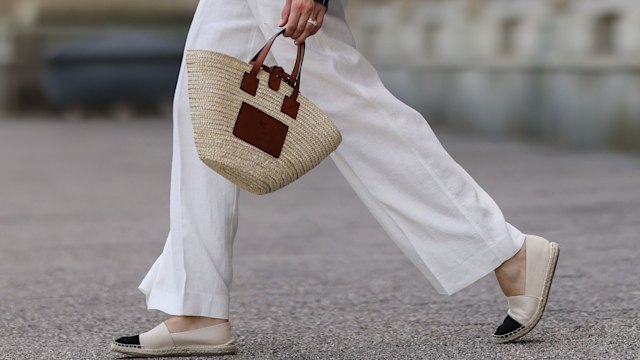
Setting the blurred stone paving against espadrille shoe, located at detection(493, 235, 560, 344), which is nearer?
espadrille shoe, located at detection(493, 235, 560, 344)

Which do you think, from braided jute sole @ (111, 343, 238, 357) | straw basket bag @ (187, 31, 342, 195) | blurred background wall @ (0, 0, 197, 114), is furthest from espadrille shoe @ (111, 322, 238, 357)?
blurred background wall @ (0, 0, 197, 114)

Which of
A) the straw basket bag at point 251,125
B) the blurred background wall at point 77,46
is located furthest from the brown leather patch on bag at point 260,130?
the blurred background wall at point 77,46

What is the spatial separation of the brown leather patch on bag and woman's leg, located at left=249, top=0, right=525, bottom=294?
0.25 m

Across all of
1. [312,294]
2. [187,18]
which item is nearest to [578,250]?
[312,294]

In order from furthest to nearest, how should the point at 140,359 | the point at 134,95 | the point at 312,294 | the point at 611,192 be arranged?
the point at 134,95, the point at 611,192, the point at 312,294, the point at 140,359

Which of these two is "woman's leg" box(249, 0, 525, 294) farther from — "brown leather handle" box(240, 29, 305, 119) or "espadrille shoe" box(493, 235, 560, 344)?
"brown leather handle" box(240, 29, 305, 119)

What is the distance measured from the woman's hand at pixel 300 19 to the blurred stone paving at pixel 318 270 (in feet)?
2.71

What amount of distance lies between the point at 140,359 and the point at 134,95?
17668 millimetres

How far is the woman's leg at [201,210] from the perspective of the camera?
3721 mm

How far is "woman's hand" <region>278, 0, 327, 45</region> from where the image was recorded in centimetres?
356

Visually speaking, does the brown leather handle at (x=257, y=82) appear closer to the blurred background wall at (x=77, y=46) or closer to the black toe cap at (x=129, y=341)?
the black toe cap at (x=129, y=341)

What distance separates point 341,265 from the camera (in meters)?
5.80

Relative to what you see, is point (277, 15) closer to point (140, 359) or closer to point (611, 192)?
point (140, 359)

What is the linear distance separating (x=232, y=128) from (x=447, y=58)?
16.5 meters
